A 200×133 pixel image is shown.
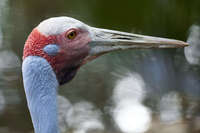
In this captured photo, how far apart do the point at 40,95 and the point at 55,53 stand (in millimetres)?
293

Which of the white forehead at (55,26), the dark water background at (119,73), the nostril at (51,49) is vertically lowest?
the dark water background at (119,73)

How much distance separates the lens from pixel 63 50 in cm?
268

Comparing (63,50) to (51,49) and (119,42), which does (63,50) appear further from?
(119,42)

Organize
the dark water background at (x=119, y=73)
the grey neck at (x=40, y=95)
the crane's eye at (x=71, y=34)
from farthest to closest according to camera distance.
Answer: the dark water background at (x=119, y=73), the crane's eye at (x=71, y=34), the grey neck at (x=40, y=95)

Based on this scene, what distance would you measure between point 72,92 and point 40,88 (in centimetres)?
458

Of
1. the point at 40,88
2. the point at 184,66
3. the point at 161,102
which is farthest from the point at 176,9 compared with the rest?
the point at 40,88

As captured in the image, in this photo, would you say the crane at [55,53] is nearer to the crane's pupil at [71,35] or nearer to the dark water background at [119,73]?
the crane's pupil at [71,35]

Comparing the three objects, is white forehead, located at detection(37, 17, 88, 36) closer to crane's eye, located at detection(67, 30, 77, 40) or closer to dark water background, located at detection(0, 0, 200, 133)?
crane's eye, located at detection(67, 30, 77, 40)

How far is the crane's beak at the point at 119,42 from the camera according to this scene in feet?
9.05

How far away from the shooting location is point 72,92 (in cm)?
714

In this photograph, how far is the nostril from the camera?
2.61 m

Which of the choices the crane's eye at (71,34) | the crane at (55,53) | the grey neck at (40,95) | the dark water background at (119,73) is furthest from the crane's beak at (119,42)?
the dark water background at (119,73)

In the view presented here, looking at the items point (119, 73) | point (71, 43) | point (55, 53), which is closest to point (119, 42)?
point (71, 43)

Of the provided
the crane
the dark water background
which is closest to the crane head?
the crane
